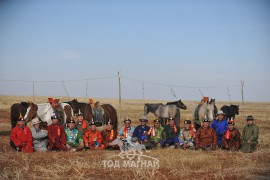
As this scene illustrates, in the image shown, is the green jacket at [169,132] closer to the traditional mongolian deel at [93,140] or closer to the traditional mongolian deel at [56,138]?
the traditional mongolian deel at [93,140]

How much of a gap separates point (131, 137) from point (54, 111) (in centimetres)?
352

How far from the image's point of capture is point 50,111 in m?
13.1

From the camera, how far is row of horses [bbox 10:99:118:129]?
41.0 ft

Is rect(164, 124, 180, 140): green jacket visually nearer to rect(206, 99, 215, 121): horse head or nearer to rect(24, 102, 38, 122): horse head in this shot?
rect(206, 99, 215, 121): horse head

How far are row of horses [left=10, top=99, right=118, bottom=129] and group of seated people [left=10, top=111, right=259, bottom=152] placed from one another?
1.69 m

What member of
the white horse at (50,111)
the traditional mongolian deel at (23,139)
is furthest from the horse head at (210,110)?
the traditional mongolian deel at (23,139)

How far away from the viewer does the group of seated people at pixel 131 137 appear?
10.6 meters

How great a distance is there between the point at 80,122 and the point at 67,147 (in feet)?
4.70

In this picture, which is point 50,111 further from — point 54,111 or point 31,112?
point 31,112

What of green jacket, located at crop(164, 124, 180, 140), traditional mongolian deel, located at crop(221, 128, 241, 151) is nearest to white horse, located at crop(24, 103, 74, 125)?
green jacket, located at crop(164, 124, 180, 140)

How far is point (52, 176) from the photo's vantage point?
7215 millimetres

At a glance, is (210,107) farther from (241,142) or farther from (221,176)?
(221,176)

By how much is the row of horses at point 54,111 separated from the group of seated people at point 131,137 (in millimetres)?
1690

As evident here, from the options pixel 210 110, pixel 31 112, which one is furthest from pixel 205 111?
pixel 31 112
